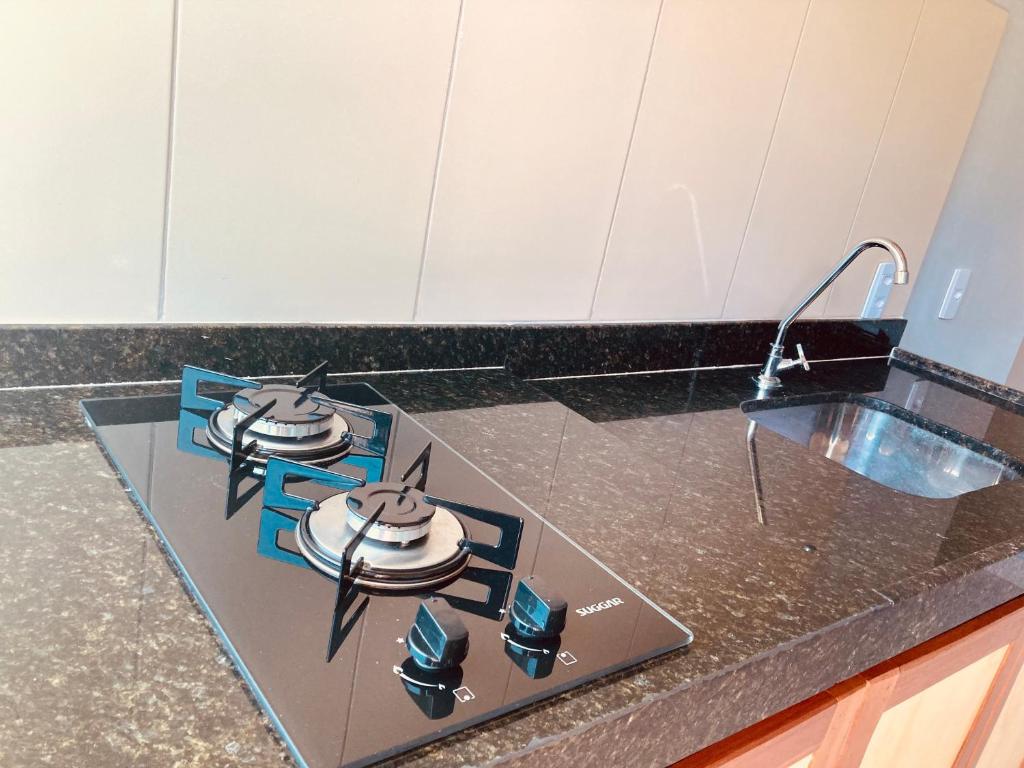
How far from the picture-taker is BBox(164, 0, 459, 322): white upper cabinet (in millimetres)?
955

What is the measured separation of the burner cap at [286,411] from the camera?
850 mm

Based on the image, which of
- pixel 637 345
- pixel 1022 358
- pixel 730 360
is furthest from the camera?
pixel 1022 358

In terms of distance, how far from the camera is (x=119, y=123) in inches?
35.5

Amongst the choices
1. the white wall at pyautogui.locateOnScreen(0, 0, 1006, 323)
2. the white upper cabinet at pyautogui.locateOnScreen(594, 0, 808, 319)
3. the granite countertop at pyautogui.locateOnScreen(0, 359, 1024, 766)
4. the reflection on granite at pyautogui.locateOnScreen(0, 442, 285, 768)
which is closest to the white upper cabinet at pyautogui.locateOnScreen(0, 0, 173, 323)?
the white wall at pyautogui.locateOnScreen(0, 0, 1006, 323)

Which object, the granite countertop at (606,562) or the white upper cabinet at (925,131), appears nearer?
the granite countertop at (606,562)

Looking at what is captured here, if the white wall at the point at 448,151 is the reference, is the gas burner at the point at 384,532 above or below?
below

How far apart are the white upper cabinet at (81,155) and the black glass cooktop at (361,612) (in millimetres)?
180

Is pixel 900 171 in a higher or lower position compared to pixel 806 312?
higher

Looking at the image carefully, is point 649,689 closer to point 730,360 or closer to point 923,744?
point 923,744

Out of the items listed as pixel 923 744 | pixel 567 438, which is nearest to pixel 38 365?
pixel 567 438

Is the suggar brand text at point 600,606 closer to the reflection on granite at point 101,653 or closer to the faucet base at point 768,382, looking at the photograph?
the reflection on granite at point 101,653

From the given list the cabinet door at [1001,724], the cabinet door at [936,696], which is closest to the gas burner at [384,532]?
the cabinet door at [936,696]

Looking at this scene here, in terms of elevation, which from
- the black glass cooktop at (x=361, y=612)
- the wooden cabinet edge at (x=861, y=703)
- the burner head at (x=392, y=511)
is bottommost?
the wooden cabinet edge at (x=861, y=703)

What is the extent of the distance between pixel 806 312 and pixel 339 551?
1.42m
